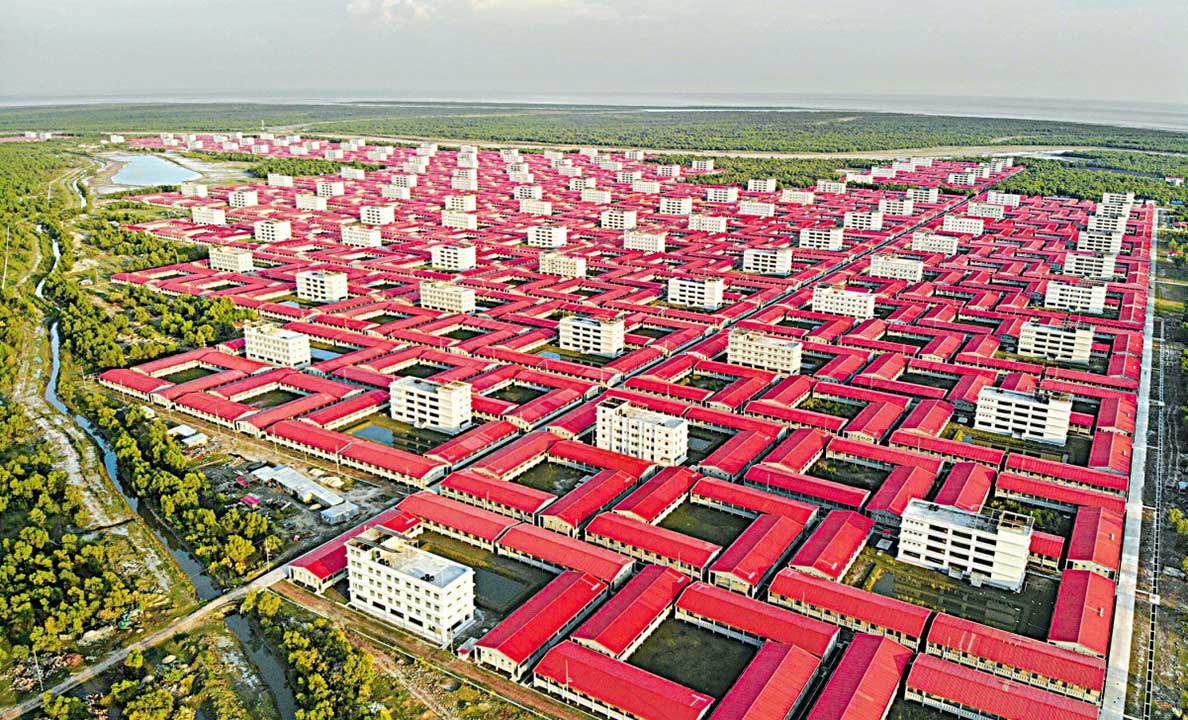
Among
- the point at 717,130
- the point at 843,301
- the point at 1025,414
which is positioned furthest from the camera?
the point at 717,130

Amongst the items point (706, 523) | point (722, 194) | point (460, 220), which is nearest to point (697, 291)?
point (706, 523)

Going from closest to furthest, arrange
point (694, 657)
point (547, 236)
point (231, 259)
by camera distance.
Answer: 1. point (694, 657)
2. point (231, 259)
3. point (547, 236)

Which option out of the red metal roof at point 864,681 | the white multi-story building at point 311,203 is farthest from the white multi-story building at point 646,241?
the red metal roof at point 864,681

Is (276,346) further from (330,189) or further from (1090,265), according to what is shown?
(330,189)

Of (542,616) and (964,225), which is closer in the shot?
(542,616)

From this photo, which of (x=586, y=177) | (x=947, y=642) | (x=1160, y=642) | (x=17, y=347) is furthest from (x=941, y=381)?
(x=586, y=177)
